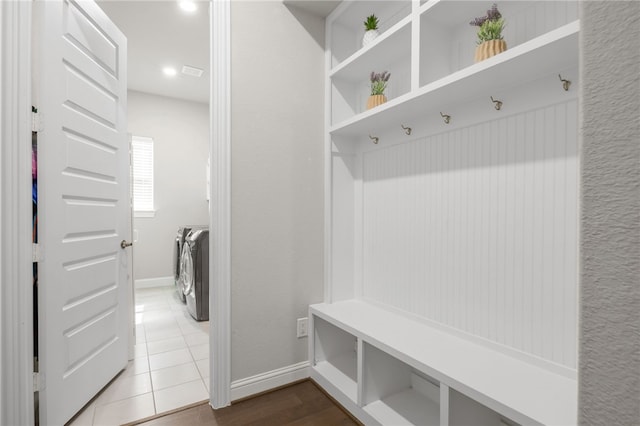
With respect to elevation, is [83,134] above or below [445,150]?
above

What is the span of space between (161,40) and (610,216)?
12.1 feet

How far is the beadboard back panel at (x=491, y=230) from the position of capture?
1.16m

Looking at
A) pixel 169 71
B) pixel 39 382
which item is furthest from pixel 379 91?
pixel 169 71

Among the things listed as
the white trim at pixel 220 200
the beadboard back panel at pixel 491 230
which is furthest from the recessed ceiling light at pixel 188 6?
the beadboard back panel at pixel 491 230

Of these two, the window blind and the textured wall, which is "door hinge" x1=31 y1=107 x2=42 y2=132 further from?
the window blind

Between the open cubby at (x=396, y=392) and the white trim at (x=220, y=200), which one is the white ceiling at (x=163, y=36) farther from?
the open cubby at (x=396, y=392)

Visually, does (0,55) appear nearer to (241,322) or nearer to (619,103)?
(241,322)

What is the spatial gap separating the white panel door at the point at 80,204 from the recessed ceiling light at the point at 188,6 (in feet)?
2.22

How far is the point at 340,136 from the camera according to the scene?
2.15 metres

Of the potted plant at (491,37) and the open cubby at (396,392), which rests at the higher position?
the potted plant at (491,37)

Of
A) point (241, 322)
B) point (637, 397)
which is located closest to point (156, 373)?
point (241, 322)

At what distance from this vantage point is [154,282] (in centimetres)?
450

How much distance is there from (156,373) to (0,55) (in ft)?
6.37

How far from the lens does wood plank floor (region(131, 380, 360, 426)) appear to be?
5.34ft
